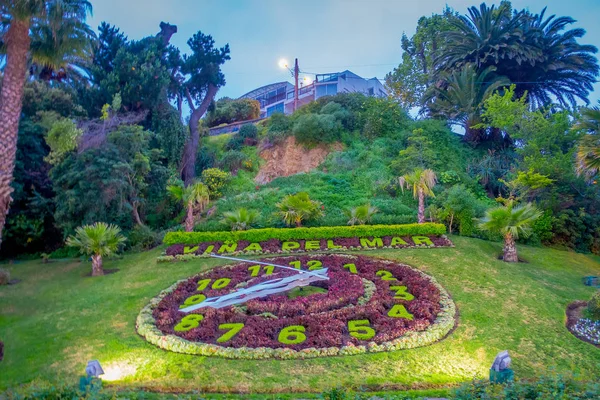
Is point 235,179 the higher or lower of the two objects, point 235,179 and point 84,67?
the lower

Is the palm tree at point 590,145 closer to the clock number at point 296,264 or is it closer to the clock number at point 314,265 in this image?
the clock number at point 314,265

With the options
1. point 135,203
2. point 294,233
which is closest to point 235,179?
point 135,203

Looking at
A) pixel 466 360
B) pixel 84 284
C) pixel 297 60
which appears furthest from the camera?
pixel 297 60

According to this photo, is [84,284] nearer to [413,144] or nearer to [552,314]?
[552,314]

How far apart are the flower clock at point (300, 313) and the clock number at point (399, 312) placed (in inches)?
0.9

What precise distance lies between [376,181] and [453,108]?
28.6 ft

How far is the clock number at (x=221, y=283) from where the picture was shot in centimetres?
1252

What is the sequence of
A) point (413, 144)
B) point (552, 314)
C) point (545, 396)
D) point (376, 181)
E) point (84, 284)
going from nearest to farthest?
point (545, 396) → point (552, 314) → point (84, 284) → point (376, 181) → point (413, 144)

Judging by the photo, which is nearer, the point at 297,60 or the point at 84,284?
the point at 84,284

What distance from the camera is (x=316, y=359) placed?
8.17 meters

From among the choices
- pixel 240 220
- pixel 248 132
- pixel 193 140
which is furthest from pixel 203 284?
pixel 248 132

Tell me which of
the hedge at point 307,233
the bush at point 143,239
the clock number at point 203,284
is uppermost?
the hedge at point 307,233

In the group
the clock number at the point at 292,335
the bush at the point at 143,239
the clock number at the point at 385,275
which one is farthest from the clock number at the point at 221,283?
the bush at the point at 143,239

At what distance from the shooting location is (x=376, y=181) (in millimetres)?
23188
